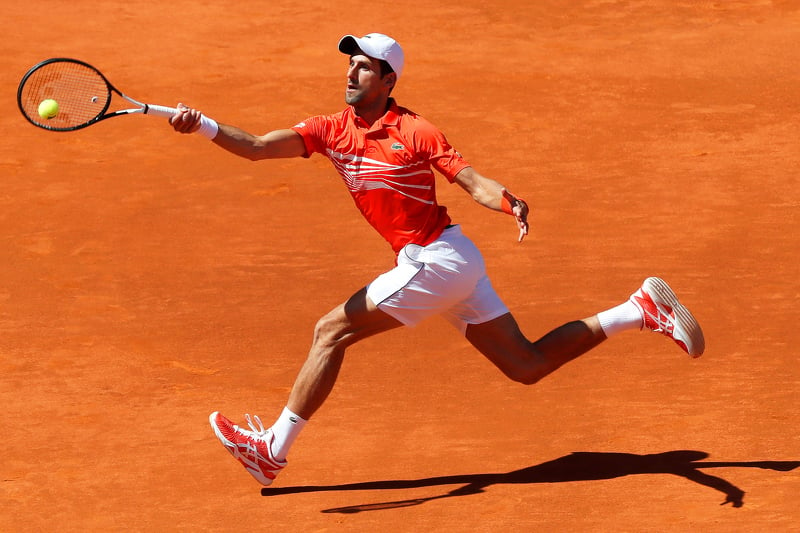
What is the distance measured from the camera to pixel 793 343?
966 centimetres

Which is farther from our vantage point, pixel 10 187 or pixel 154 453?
pixel 10 187

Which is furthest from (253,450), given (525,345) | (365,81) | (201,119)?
(365,81)

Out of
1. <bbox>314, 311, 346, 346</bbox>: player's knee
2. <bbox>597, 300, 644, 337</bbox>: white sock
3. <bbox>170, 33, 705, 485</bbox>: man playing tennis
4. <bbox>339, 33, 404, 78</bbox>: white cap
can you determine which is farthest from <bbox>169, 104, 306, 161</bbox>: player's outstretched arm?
<bbox>597, 300, 644, 337</bbox>: white sock

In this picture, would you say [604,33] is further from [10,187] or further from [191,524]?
[191,524]

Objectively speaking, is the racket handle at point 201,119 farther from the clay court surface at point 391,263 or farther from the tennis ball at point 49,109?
the clay court surface at point 391,263

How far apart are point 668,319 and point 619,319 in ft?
0.90

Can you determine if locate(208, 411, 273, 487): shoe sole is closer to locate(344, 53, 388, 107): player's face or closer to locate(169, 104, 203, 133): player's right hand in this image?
locate(169, 104, 203, 133): player's right hand

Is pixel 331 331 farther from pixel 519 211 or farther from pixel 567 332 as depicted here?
pixel 567 332

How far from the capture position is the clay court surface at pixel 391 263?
25.7 feet

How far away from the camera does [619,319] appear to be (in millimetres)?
8055

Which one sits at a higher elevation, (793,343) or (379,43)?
(379,43)

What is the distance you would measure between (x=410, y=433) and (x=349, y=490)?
86cm

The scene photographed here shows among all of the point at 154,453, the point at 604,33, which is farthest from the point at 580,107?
the point at 154,453

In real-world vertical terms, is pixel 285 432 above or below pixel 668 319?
below
